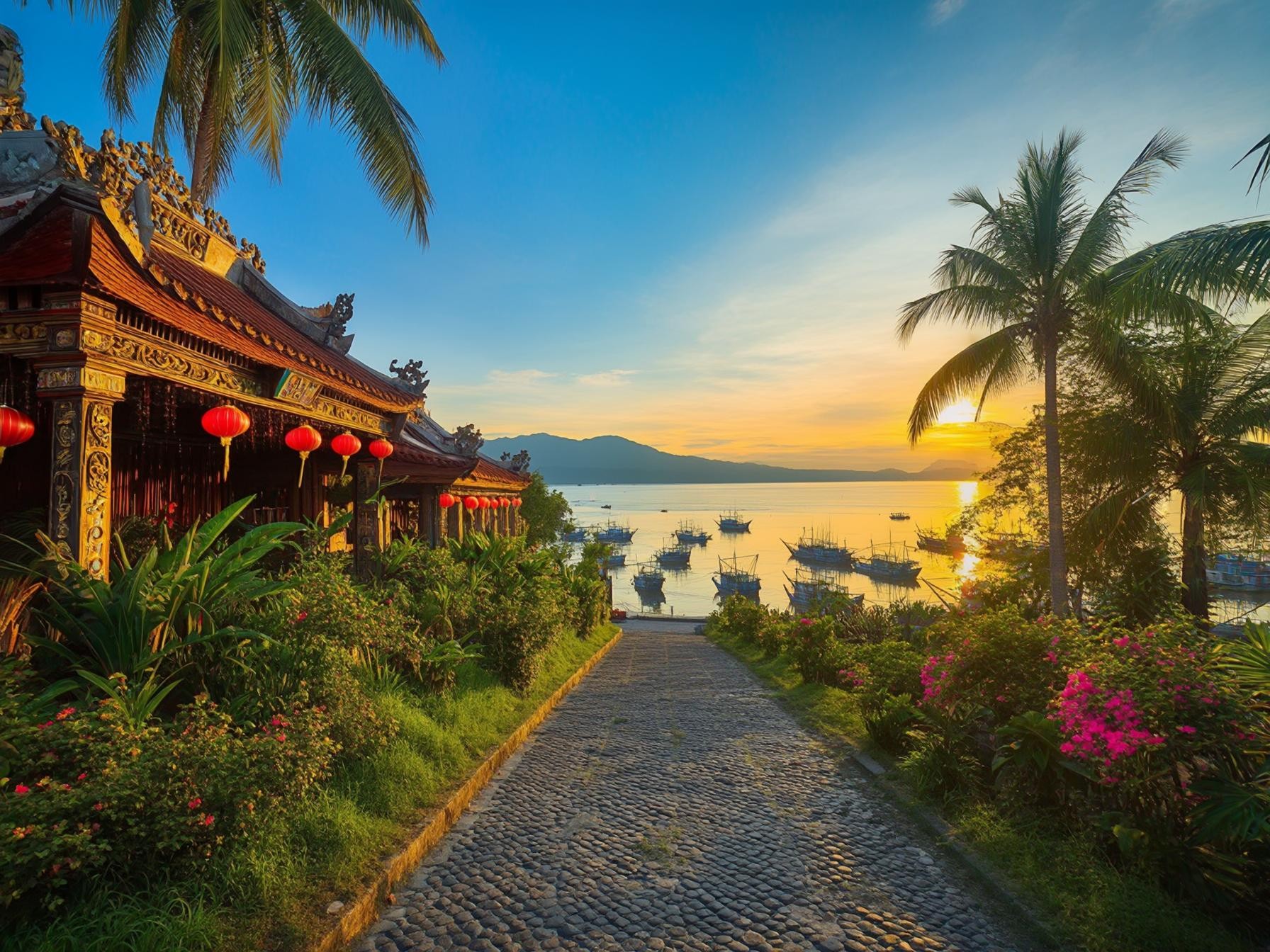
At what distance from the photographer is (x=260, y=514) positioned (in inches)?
345

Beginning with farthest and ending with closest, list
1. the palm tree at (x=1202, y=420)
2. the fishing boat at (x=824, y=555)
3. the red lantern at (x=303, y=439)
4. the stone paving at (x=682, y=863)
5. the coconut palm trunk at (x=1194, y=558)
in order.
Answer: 1. the fishing boat at (x=824, y=555)
2. the coconut palm trunk at (x=1194, y=558)
3. the palm tree at (x=1202, y=420)
4. the red lantern at (x=303, y=439)
5. the stone paving at (x=682, y=863)

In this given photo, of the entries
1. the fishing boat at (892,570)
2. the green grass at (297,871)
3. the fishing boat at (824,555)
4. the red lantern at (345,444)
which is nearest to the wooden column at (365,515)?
the red lantern at (345,444)

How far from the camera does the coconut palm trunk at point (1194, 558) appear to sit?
12.0m

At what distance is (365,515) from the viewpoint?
29.7 ft

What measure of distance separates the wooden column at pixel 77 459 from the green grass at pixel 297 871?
2.10 m

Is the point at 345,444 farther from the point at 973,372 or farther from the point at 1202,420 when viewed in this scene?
the point at 1202,420

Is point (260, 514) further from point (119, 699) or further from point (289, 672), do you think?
point (119, 699)

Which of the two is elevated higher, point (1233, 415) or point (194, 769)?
point (1233, 415)

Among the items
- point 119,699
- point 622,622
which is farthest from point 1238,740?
point 622,622

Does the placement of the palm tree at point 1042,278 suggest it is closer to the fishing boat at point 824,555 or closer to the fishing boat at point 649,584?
the fishing boat at point 649,584

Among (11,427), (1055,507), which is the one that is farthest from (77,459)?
(1055,507)

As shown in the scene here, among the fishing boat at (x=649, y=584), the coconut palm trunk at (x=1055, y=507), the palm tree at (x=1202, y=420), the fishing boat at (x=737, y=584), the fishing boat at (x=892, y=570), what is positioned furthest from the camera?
the fishing boat at (x=892, y=570)

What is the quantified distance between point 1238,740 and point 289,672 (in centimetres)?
573

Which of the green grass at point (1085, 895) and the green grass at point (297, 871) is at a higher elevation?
the green grass at point (297, 871)
